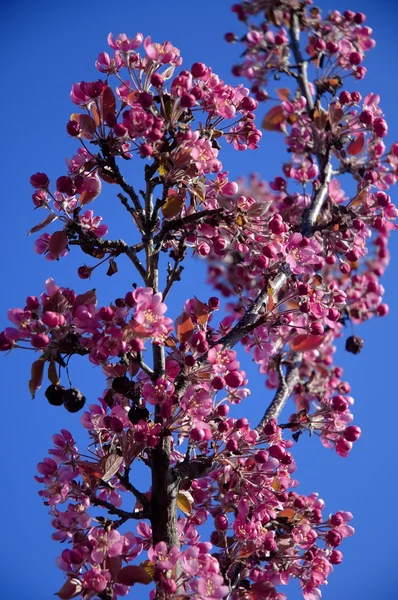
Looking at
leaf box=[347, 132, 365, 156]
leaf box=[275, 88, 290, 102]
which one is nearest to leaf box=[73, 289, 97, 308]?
leaf box=[347, 132, 365, 156]

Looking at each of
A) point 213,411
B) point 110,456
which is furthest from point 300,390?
point 110,456

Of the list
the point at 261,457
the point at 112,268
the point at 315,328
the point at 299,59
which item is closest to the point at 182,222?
the point at 112,268

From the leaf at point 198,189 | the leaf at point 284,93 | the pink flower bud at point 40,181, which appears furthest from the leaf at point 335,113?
the pink flower bud at point 40,181

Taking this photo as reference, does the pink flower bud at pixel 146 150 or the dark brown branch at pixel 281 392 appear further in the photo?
the dark brown branch at pixel 281 392

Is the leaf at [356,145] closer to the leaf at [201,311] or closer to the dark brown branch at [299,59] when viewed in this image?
the dark brown branch at [299,59]

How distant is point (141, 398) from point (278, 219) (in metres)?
0.87

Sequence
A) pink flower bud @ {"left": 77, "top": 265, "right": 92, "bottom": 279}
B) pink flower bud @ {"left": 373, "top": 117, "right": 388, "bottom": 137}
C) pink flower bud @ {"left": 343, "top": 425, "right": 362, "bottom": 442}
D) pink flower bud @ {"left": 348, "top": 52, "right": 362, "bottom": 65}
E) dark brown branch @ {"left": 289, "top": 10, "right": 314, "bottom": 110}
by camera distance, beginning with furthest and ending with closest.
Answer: dark brown branch @ {"left": 289, "top": 10, "right": 314, "bottom": 110} → pink flower bud @ {"left": 348, "top": 52, "right": 362, "bottom": 65} → pink flower bud @ {"left": 373, "top": 117, "right": 388, "bottom": 137} → pink flower bud @ {"left": 343, "top": 425, "right": 362, "bottom": 442} → pink flower bud @ {"left": 77, "top": 265, "right": 92, "bottom": 279}

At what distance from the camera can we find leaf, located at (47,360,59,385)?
7.62ft

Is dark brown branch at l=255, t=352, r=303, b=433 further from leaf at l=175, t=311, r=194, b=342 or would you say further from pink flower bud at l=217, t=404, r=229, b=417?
leaf at l=175, t=311, r=194, b=342

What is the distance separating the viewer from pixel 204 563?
221 centimetres

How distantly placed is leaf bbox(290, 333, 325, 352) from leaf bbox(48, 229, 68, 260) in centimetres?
109

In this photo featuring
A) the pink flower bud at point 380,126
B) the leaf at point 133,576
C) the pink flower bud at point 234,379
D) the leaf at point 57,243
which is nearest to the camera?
the leaf at point 133,576

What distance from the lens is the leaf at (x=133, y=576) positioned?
2.14m

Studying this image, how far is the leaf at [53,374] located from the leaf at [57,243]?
0.44 m
